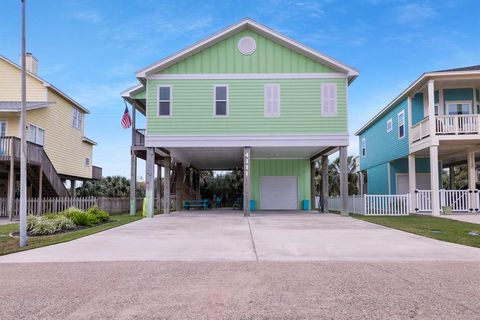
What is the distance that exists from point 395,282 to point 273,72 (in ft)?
46.1

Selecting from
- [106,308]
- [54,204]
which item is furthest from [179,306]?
[54,204]

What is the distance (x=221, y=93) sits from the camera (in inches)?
731

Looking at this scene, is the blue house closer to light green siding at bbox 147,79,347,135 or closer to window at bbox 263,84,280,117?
light green siding at bbox 147,79,347,135

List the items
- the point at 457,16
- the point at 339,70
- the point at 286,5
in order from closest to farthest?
the point at 286,5 → the point at 339,70 → the point at 457,16

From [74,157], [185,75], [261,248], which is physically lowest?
[261,248]

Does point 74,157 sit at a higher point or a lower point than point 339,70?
lower

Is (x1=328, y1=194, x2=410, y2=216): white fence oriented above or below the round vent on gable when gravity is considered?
below

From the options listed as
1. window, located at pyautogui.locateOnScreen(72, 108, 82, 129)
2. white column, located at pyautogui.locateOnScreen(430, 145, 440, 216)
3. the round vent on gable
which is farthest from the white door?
window, located at pyautogui.locateOnScreen(72, 108, 82, 129)

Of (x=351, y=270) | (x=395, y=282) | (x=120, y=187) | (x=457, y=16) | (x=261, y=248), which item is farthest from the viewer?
(x=120, y=187)

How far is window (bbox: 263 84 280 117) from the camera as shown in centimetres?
1847

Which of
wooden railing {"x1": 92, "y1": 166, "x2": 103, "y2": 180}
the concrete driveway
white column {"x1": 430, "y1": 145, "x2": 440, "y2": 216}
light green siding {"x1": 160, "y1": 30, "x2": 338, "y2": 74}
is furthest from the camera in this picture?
wooden railing {"x1": 92, "y1": 166, "x2": 103, "y2": 180}

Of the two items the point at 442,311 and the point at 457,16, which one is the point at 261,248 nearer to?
the point at 442,311

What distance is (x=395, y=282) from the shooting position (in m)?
5.98

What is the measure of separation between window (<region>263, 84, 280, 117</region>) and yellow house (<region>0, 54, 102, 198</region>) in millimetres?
11601
